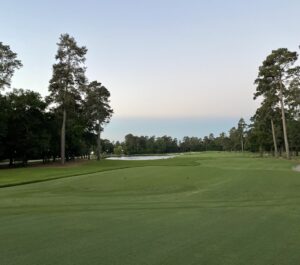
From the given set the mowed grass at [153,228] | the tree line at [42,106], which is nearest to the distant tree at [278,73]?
the tree line at [42,106]

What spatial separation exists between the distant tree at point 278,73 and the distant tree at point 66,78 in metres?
23.8

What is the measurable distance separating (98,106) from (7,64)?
73.3 feet

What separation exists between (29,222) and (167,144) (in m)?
156

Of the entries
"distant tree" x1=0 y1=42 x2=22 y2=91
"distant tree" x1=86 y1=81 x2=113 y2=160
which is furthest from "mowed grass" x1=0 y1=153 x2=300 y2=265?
"distant tree" x1=86 y1=81 x2=113 y2=160

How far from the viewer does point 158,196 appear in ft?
35.6

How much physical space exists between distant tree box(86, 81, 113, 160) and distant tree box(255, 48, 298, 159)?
27329 millimetres

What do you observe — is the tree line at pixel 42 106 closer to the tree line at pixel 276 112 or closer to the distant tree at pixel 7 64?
the distant tree at pixel 7 64

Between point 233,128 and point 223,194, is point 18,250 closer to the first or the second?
point 223,194

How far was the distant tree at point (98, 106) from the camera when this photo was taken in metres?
59.1

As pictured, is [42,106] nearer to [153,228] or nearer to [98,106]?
[98,106]

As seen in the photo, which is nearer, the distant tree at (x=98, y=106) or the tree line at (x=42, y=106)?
the tree line at (x=42, y=106)

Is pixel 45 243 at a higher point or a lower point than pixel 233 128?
lower

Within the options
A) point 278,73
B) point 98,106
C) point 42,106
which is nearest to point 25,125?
point 42,106

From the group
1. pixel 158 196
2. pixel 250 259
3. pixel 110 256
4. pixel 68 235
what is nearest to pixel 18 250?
pixel 68 235
